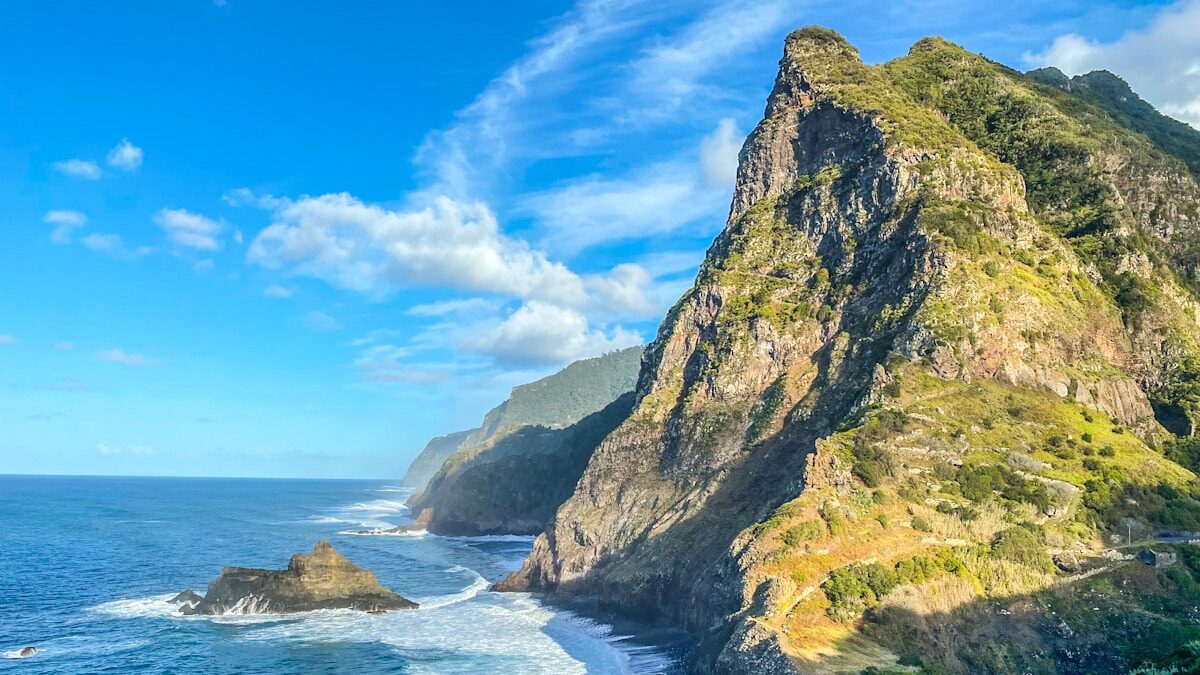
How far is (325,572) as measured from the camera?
81.2m

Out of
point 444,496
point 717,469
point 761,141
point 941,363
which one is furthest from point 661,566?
point 444,496

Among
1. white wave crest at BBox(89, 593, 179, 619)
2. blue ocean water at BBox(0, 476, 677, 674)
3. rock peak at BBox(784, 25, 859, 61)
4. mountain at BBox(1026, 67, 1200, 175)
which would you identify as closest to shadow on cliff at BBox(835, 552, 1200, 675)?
blue ocean water at BBox(0, 476, 677, 674)

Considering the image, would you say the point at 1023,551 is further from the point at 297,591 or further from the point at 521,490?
the point at 521,490

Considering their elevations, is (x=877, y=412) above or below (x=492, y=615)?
above

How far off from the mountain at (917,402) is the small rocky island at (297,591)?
1806 cm

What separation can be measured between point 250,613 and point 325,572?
8018mm

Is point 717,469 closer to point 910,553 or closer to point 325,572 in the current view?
point 910,553

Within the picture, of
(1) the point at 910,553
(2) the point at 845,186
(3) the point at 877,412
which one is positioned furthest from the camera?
(2) the point at 845,186

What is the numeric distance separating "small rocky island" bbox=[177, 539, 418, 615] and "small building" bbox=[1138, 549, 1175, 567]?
6726 centimetres

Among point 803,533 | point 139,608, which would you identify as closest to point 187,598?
point 139,608

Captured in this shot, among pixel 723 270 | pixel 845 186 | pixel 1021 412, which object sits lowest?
pixel 1021 412

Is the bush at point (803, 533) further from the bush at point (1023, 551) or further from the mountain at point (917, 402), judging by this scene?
the bush at point (1023, 551)

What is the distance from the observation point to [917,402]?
67438 mm

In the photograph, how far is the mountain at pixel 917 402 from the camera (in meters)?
50.6
